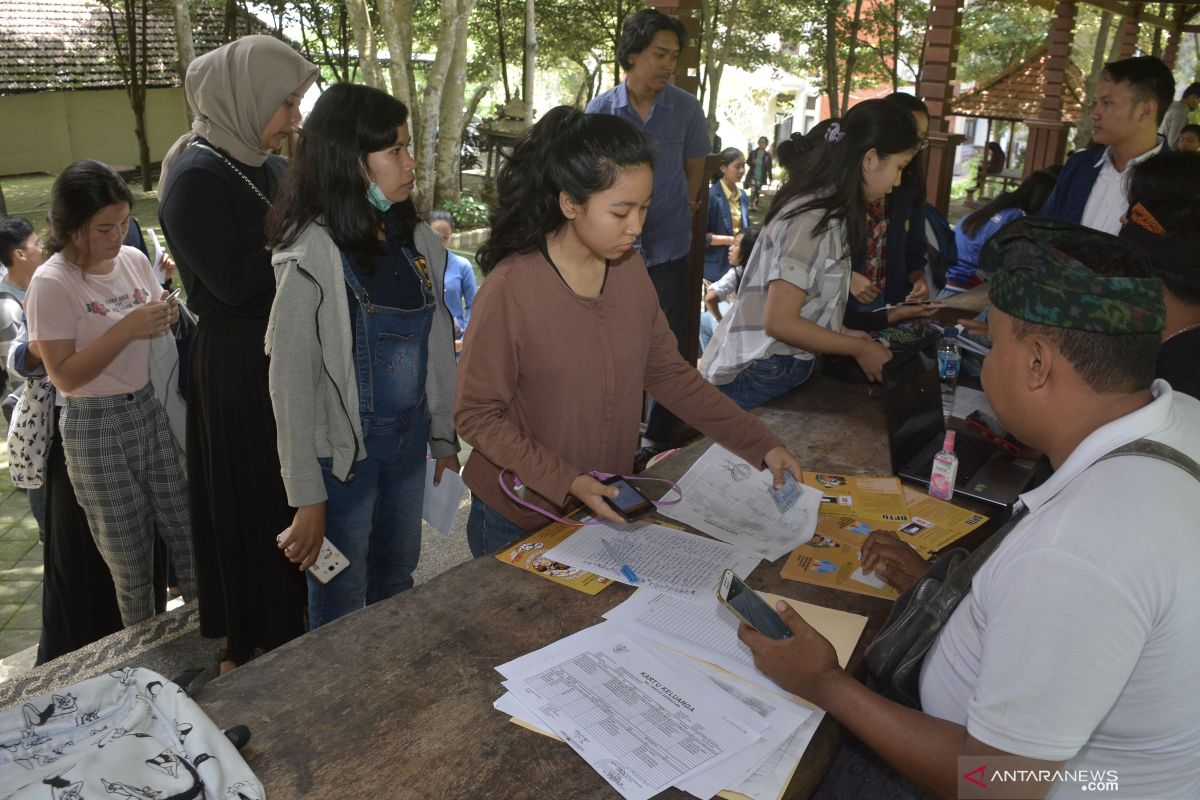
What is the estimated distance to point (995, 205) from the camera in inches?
195

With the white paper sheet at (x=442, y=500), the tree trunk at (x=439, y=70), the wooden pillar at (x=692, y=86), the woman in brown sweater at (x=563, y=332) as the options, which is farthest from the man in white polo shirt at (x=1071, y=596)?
the tree trunk at (x=439, y=70)

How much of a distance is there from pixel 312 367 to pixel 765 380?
1432 mm

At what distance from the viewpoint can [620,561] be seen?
1798 millimetres

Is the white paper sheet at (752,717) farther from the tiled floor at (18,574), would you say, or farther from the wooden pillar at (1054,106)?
the wooden pillar at (1054,106)

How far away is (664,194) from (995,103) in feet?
51.8

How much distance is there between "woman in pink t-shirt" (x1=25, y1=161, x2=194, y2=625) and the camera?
2682 millimetres

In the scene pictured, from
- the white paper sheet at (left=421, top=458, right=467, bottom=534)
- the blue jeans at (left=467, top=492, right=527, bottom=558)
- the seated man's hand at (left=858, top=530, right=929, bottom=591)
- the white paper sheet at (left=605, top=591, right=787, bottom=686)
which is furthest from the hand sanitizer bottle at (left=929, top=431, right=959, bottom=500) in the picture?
the white paper sheet at (left=421, top=458, right=467, bottom=534)

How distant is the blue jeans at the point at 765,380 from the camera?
110 inches

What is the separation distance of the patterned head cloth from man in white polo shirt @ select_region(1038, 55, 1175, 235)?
10.2 ft

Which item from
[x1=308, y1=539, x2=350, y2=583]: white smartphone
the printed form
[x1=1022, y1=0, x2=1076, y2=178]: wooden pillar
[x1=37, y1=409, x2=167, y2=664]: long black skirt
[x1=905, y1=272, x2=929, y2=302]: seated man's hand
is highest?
[x1=1022, y1=0, x2=1076, y2=178]: wooden pillar

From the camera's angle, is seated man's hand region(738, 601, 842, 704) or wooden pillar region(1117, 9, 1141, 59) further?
wooden pillar region(1117, 9, 1141, 59)

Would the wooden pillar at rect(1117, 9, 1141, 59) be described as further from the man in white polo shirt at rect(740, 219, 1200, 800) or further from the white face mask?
the man in white polo shirt at rect(740, 219, 1200, 800)

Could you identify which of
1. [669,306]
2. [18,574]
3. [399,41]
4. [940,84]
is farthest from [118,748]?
[399,41]

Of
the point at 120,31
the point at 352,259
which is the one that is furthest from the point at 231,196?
the point at 120,31
